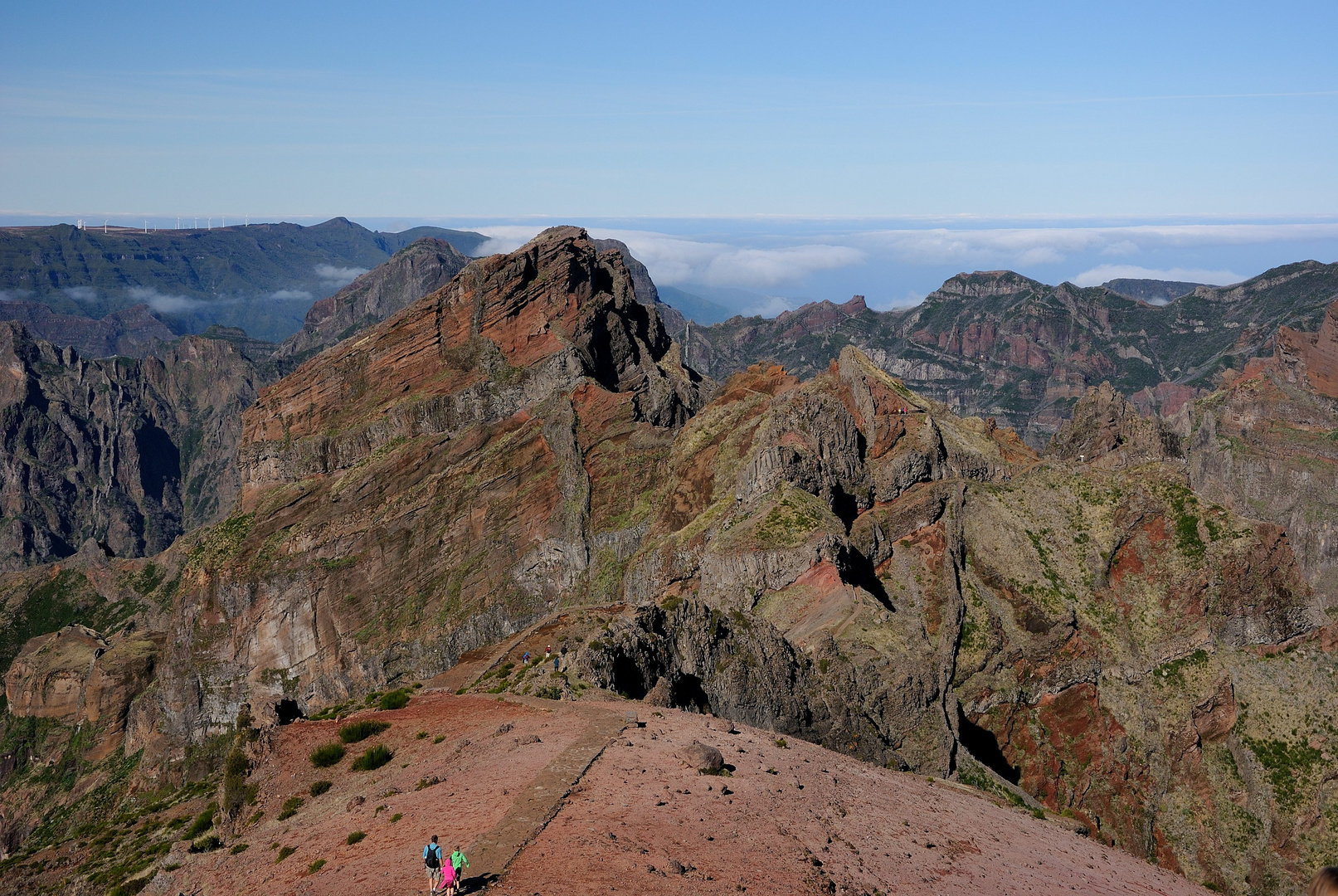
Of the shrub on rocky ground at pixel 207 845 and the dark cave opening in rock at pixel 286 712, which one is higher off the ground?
the dark cave opening in rock at pixel 286 712

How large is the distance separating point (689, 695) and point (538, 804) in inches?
988

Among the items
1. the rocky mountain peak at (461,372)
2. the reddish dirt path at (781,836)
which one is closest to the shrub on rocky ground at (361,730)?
the reddish dirt path at (781,836)

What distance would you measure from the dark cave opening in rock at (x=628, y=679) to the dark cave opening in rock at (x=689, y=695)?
6.42 feet

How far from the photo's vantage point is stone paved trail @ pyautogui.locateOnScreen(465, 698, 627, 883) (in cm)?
3219

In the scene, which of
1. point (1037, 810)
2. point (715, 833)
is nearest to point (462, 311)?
point (1037, 810)

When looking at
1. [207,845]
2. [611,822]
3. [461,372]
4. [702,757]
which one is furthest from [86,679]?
[611,822]

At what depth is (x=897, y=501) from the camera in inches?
3967

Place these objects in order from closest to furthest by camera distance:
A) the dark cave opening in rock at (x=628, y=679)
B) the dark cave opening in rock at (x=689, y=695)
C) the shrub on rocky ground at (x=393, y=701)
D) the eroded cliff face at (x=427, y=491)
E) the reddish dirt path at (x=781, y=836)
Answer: the reddish dirt path at (x=781, y=836) < the shrub on rocky ground at (x=393, y=701) < the dark cave opening in rock at (x=628, y=679) < the dark cave opening in rock at (x=689, y=695) < the eroded cliff face at (x=427, y=491)

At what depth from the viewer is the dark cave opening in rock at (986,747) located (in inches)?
3211

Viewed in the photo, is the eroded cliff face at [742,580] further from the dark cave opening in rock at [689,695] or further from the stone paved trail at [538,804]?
the stone paved trail at [538,804]

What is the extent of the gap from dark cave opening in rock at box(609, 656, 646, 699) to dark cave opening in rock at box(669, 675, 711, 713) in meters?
1.96

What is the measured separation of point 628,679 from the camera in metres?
57.4

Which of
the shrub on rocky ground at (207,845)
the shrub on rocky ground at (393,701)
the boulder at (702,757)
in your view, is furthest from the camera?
the shrub on rocky ground at (393,701)

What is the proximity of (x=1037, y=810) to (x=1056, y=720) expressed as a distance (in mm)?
27014
